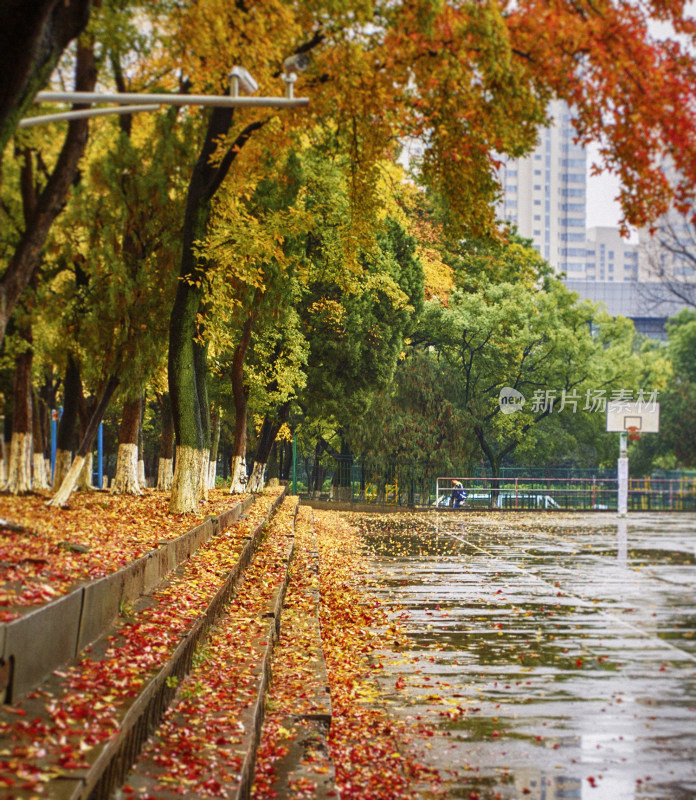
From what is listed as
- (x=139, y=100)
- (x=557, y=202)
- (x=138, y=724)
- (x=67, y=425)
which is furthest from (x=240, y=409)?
(x=557, y=202)

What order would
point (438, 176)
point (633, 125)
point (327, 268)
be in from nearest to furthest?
1. point (633, 125)
2. point (438, 176)
3. point (327, 268)

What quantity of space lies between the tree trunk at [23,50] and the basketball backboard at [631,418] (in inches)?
1436

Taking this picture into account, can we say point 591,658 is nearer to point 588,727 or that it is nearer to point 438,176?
point 588,727

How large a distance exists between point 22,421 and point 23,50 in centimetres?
371

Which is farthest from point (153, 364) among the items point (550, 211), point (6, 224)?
point (550, 211)

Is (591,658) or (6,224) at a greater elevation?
(6,224)

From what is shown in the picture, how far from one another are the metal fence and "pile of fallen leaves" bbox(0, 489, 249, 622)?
98.9 ft

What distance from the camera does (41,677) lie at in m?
4.97

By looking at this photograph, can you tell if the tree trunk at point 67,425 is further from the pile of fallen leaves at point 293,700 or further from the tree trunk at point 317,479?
the tree trunk at point 317,479

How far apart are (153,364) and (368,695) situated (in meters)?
9.67

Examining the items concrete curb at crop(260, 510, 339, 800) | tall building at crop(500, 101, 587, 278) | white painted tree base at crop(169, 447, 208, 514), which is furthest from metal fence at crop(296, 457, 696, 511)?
tall building at crop(500, 101, 587, 278)

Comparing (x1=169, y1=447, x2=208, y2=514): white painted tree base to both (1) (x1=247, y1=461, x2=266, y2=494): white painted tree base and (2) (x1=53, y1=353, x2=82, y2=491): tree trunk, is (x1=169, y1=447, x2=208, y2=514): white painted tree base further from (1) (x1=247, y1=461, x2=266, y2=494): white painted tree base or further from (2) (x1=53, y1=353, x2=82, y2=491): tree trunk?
(1) (x1=247, y1=461, x2=266, y2=494): white painted tree base

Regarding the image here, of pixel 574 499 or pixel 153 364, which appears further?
pixel 574 499

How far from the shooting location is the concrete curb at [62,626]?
14.9 ft
